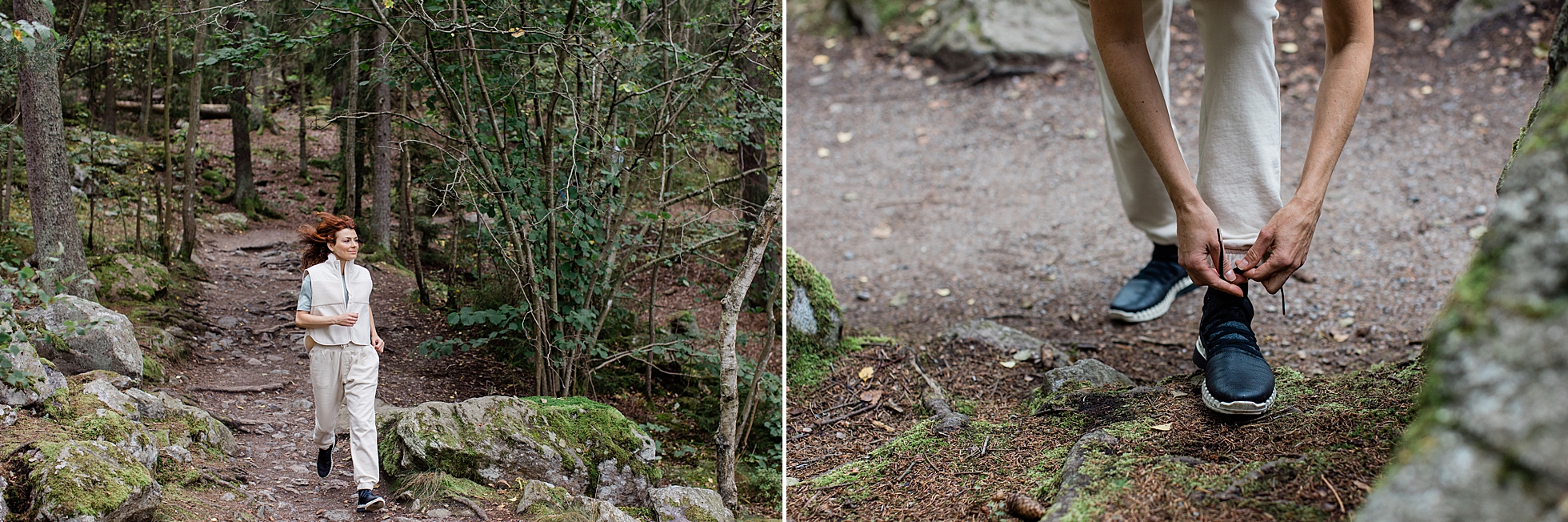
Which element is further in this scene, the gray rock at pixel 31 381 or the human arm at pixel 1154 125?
the gray rock at pixel 31 381

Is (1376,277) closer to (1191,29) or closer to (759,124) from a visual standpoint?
(759,124)

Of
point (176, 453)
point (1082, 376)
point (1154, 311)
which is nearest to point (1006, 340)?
point (1082, 376)

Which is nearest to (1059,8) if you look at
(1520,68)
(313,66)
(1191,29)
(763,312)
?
(1191,29)

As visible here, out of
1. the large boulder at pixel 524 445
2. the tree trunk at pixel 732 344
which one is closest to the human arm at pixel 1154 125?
the tree trunk at pixel 732 344

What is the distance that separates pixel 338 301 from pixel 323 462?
0.62 meters

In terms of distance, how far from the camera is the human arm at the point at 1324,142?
1.85 metres

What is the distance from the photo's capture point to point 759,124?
413 centimetres

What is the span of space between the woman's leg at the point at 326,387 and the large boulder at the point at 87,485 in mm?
746

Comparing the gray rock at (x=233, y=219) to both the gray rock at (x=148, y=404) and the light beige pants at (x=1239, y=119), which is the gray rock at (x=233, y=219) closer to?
the gray rock at (x=148, y=404)

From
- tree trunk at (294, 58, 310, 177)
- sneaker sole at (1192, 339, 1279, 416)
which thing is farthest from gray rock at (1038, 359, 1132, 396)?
tree trunk at (294, 58, 310, 177)

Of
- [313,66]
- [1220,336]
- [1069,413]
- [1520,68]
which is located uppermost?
[1520,68]

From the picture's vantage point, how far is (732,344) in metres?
3.41

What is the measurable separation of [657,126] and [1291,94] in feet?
15.3

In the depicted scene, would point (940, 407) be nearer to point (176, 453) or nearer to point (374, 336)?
point (374, 336)
